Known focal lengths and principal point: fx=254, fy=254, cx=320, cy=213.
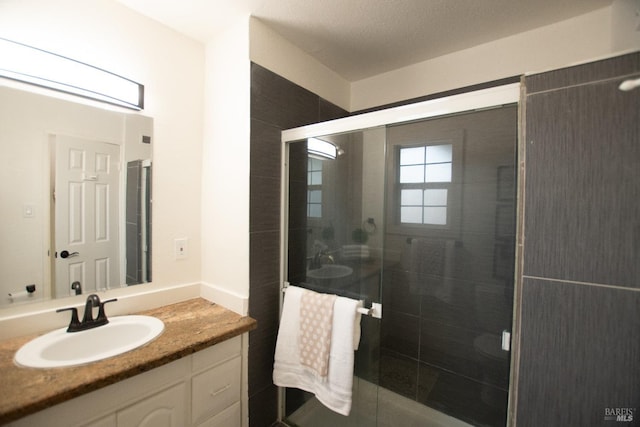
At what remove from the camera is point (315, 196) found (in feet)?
5.24

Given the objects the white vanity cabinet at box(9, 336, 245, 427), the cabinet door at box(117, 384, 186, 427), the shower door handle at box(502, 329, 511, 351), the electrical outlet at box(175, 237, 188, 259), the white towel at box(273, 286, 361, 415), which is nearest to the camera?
the white vanity cabinet at box(9, 336, 245, 427)

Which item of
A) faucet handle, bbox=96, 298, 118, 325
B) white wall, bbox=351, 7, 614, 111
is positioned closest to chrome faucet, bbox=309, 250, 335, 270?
faucet handle, bbox=96, 298, 118, 325

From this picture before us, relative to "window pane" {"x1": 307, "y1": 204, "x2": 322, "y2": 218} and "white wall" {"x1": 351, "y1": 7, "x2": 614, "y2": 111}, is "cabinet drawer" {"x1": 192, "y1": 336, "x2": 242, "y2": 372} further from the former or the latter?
"white wall" {"x1": 351, "y1": 7, "x2": 614, "y2": 111}

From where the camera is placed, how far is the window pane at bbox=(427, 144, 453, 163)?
4.47 feet

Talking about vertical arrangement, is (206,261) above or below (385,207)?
below

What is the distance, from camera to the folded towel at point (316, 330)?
1.27m

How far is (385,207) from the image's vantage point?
4.81ft

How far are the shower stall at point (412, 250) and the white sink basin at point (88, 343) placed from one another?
756mm

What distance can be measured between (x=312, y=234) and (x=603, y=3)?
192cm

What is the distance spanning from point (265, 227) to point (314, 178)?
43 cm

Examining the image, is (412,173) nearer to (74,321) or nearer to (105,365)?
(105,365)

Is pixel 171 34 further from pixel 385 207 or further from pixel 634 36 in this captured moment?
pixel 634 36

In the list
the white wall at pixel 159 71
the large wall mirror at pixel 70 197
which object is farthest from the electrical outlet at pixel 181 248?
the large wall mirror at pixel 70 197

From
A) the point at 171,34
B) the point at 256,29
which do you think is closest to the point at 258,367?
the point at 256,29
